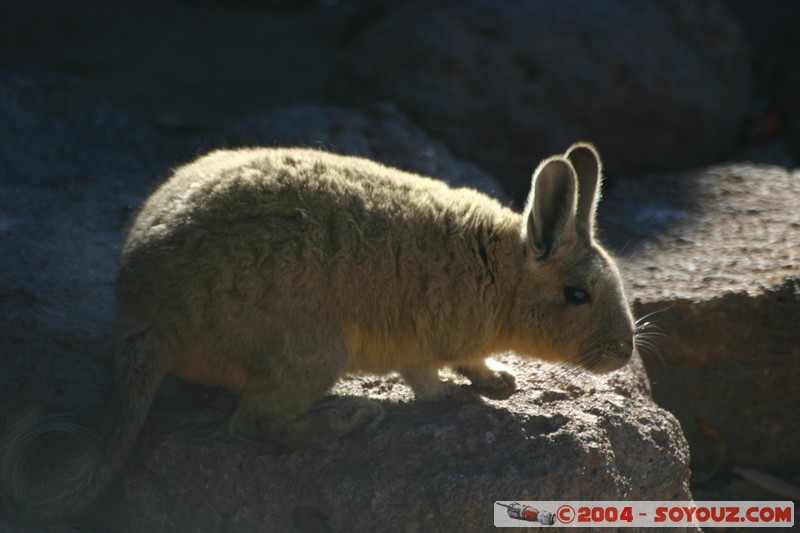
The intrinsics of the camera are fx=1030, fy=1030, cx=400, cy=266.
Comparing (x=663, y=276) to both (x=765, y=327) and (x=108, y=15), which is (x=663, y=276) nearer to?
(x=765, y=327)

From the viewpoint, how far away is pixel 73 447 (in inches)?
169

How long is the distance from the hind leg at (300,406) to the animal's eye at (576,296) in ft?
3.27

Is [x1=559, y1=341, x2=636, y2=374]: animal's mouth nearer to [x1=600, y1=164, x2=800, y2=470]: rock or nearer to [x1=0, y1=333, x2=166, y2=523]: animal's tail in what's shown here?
[x1=600, y1=164, x2=800, y2=470]: rock

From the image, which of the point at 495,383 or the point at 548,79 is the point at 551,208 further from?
the point at 548,79

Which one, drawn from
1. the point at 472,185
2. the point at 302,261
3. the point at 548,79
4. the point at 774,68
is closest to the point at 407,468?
the point at 302,261

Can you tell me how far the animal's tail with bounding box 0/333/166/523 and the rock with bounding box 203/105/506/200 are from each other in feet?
8.71

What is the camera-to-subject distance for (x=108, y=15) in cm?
1220

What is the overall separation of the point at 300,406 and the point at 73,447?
965 millimetres

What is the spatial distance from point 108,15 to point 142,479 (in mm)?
9079

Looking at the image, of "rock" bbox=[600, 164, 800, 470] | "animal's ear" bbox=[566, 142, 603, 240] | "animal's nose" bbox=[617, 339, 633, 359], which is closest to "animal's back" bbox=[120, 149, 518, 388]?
"animal's ear" bbox=[566, 142, 603, 240]

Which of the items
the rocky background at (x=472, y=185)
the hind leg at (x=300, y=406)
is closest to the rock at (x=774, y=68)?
the rocky background at (x=472, y=185)

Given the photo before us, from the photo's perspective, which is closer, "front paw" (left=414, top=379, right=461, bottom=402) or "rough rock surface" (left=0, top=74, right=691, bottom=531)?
"rough rock surface" (left=0, top=74, right=691, bottom=531)

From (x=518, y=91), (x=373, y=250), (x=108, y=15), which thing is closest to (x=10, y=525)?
(x=373, y=250)

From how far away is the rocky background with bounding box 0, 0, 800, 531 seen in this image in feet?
14.0
